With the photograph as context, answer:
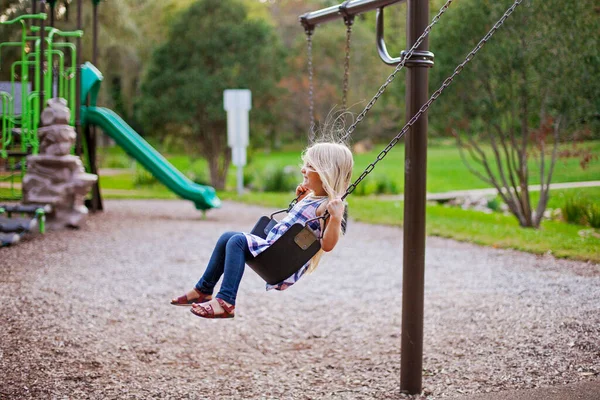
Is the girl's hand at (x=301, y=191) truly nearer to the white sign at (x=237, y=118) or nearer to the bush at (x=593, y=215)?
the bush at (x=593, y=215)

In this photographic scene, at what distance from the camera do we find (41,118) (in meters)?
8.33

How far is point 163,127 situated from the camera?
16.0 meters

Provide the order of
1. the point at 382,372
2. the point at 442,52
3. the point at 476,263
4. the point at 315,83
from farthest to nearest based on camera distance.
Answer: the point at 315,83
the point at 442,52
the point at 476,263
the point at 382,372

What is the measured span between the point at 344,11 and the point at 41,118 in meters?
5.47

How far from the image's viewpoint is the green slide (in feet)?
32.6

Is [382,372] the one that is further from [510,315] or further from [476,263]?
[476,263]

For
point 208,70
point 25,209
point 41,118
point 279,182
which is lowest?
point 25,209

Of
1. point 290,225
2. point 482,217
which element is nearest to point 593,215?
point 482,217

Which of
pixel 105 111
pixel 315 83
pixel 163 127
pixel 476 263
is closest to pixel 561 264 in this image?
pixel 476 263

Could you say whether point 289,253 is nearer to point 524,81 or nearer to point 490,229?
point 490,229

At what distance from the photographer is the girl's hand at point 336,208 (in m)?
2.98

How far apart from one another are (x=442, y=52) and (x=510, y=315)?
212 inches

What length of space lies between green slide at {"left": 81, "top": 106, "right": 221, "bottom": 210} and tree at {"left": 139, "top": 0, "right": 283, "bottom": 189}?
17.4ft

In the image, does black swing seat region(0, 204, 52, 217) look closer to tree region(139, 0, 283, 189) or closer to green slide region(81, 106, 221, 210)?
green slide region(81, 106, 221, 210)
